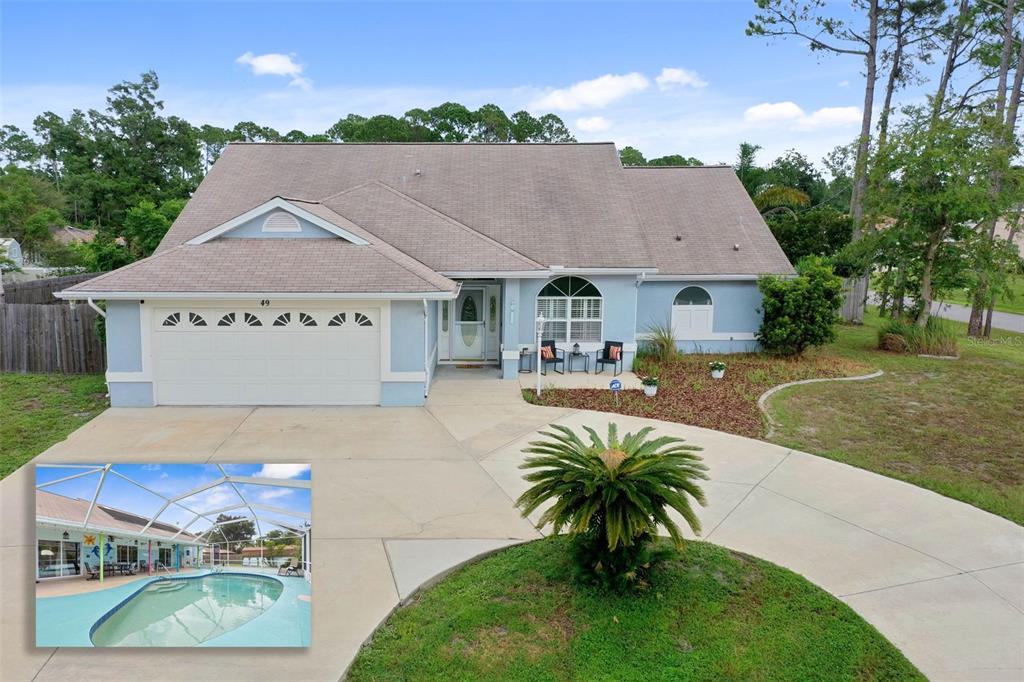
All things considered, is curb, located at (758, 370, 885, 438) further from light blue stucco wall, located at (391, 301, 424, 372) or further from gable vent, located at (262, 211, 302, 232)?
gable vent, located at (262, 211, 302, 232)

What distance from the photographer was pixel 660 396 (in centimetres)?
1363

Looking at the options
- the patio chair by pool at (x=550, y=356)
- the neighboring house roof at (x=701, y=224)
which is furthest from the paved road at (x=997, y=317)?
Result: the patio chair by pool at (x=550, y=356)

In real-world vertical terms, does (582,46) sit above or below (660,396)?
above

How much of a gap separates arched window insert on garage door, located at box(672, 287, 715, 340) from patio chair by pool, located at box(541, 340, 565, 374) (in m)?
4.20

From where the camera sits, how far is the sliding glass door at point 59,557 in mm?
3201

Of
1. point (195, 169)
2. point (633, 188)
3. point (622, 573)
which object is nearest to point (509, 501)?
point (622, 573)

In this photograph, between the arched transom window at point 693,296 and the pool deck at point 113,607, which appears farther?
the arched transom window at point 693,296

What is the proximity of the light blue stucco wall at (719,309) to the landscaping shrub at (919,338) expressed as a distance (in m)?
4.31

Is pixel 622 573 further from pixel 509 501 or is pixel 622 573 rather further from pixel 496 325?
pixel 496 325

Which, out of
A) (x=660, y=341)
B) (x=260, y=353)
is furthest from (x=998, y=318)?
(x=260, y=353)

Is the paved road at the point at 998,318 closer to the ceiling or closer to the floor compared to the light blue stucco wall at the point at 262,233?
closer to the floor

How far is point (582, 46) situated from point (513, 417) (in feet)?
45.4

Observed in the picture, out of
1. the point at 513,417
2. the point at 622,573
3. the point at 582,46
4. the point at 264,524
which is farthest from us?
the point at 582,46

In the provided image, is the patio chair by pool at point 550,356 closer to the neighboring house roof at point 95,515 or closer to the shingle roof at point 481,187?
the shingle roof at point 481,187
